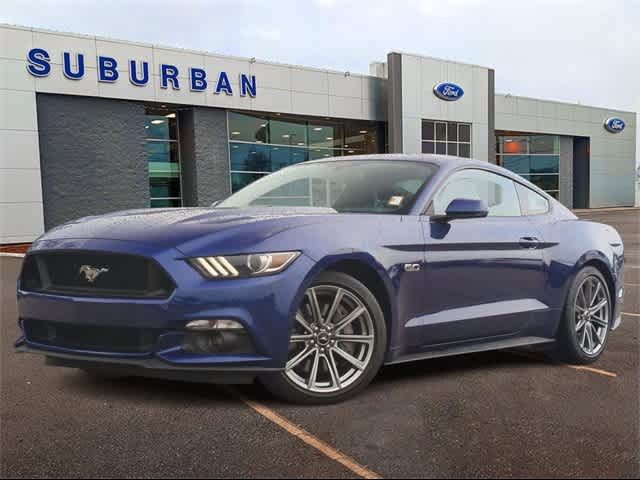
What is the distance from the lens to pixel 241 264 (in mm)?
3246

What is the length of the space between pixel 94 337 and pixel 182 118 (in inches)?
892

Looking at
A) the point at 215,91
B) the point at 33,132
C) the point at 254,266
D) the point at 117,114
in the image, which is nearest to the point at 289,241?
the point at 254,266

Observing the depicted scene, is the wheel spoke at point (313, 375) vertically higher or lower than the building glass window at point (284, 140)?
lower

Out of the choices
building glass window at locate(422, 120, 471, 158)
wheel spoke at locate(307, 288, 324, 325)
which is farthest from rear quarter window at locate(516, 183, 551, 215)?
building glass window at locate(422, 120, 471, 158)

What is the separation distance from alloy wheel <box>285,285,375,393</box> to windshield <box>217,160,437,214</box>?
0.73 m

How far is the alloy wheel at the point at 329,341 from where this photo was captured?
3480 millimetres

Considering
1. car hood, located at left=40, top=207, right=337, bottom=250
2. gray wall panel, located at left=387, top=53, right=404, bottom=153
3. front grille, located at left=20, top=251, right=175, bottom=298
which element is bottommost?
front grille, located at left=20, top=251, right=175, bottom=298

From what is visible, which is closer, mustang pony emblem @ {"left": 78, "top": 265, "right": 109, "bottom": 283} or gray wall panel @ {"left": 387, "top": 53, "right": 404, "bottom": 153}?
mustang pony emblem @ {"left": 78, "top": 265, "right": 109, "bottom": 283}

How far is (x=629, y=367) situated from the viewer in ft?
15.3

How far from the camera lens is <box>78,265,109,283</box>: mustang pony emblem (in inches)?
131

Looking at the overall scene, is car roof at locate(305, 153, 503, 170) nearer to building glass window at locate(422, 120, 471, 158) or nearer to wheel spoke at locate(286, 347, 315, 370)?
wheel spoke at locate(286, 347, 315, 370)

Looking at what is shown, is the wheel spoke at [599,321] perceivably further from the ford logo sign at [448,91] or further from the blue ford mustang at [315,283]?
the ford logo sign at [448,91]

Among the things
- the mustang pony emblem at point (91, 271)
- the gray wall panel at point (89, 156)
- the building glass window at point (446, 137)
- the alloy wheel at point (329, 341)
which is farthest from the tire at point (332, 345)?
the building glass window at point (446, 137)

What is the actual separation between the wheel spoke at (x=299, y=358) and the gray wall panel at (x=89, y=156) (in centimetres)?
1966
